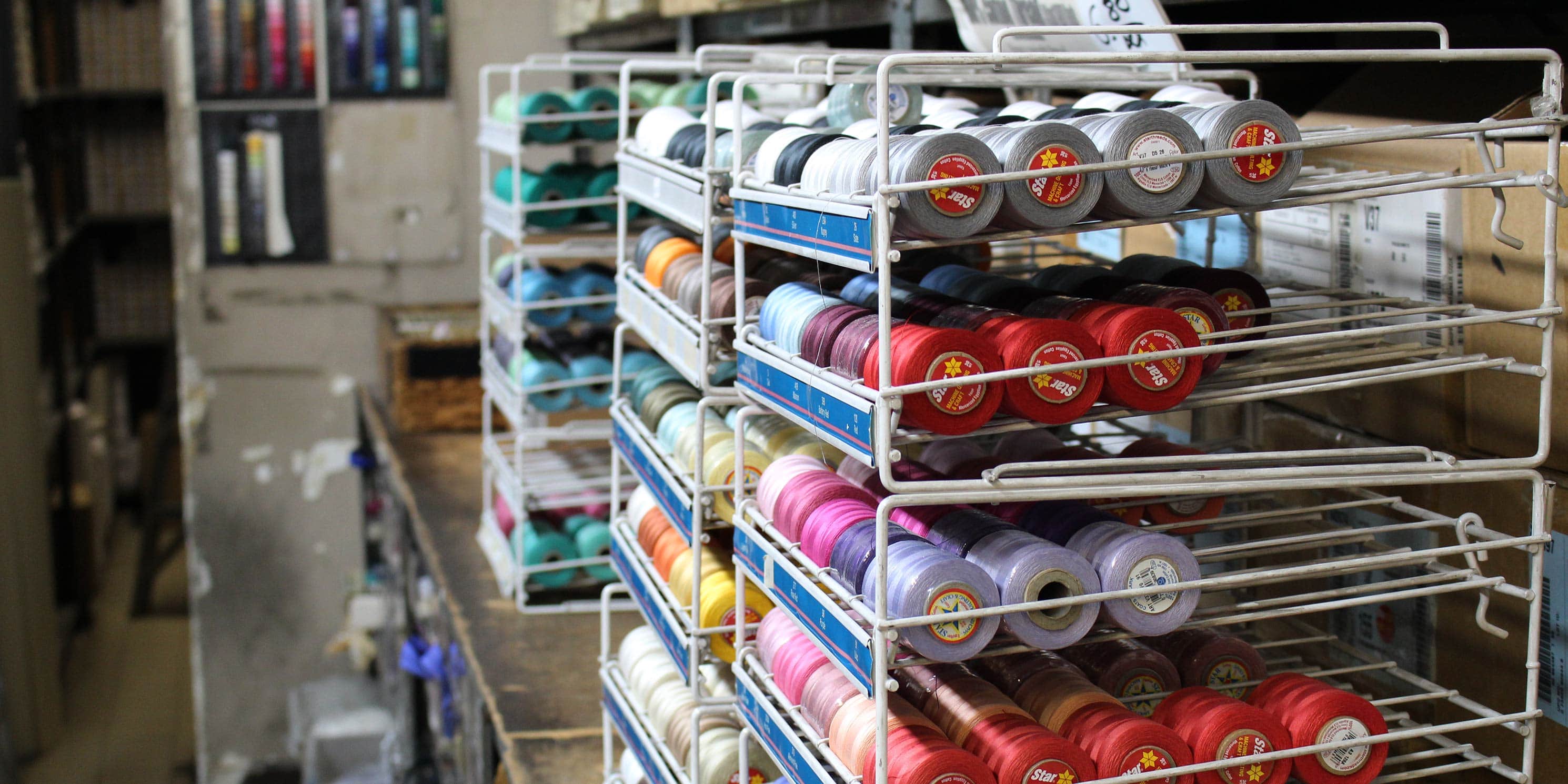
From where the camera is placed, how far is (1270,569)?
1.67 m

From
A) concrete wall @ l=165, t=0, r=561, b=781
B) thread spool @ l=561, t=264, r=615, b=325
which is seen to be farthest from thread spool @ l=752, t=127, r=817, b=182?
concrete wall @ l=165, t=0, r=561, b=781

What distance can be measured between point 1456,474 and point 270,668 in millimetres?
5571

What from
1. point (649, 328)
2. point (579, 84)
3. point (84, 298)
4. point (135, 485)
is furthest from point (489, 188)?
point (135, 485)

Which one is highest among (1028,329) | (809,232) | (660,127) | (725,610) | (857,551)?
(660,127)

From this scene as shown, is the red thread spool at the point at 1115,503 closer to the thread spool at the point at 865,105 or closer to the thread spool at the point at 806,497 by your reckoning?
the thread spool at the point at 806,497

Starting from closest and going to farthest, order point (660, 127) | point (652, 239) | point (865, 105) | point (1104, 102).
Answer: point (1104, 102)
point (865, 105)
point (660, 127)
point (652, 239)

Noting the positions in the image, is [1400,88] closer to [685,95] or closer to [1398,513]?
[1398,513]

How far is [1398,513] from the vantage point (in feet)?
6.59

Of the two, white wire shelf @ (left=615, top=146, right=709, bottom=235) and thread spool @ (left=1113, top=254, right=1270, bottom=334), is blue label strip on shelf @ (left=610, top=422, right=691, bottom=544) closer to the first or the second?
white wire shelf @ (left=615, top=146, right=709, bottom=235)

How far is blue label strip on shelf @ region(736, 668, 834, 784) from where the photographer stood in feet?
5.39

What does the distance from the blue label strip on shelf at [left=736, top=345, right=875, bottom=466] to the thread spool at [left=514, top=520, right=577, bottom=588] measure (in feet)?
5.40

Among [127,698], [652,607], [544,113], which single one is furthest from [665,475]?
[127,698]

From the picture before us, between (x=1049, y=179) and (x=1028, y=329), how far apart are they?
16 cm

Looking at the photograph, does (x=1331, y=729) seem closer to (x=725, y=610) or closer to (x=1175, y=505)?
(x=1175, y=505)
